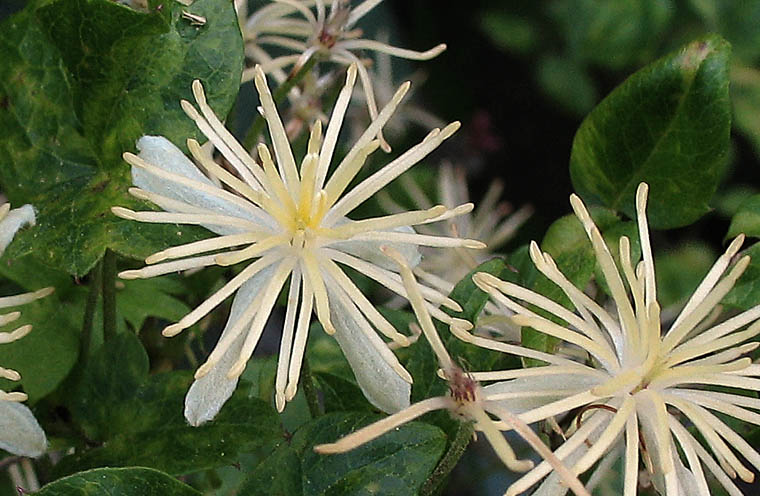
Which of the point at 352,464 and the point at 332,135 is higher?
the point at 332,135

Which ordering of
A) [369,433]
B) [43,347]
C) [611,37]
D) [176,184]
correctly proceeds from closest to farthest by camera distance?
[369,433] < [176,184] < [43,347] < [611,37]

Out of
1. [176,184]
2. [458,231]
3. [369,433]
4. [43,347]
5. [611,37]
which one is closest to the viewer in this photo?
[369,433]

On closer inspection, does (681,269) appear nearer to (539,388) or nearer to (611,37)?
(611,37)

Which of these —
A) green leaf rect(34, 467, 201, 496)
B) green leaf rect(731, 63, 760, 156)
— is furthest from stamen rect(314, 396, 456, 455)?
green leaf rect(731, 63, 760, 156)

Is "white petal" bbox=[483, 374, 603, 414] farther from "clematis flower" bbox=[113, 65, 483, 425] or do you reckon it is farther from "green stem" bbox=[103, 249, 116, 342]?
"green stem" bbox=[103, 249, 116, 342]

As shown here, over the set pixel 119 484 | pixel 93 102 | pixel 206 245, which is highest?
pixel 93 102

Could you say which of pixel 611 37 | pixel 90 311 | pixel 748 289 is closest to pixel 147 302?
pixel 90 311

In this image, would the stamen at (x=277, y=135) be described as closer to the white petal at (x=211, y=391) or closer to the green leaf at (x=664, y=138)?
the white petal at (x=211, y=391)
